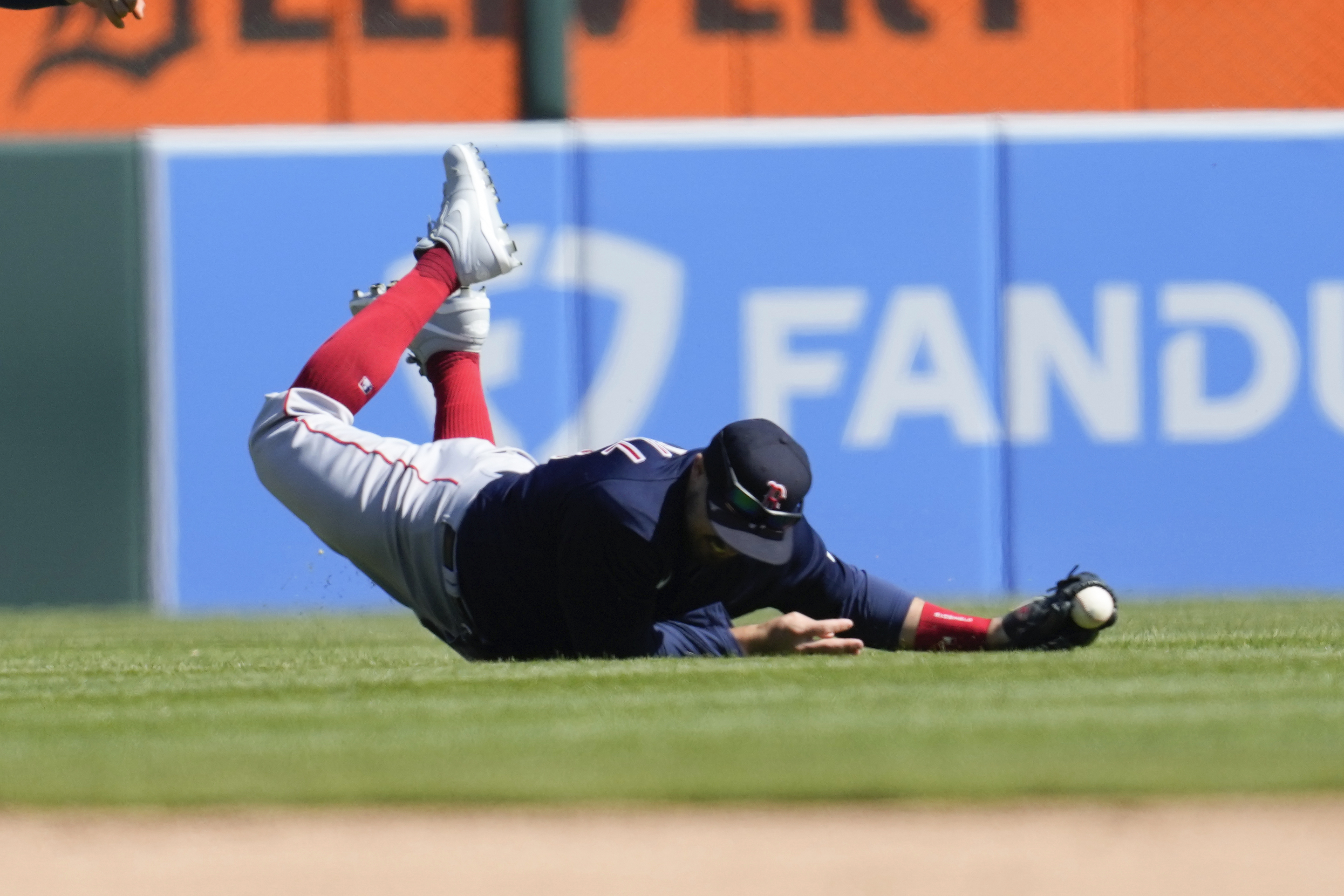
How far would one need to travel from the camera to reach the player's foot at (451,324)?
16.1ft

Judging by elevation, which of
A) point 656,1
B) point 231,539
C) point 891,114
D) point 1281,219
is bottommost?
point 231,539

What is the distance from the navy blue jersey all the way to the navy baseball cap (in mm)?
118

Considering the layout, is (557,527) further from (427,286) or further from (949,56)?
(949,56)

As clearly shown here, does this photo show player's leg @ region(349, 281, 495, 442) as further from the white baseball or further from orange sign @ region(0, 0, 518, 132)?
orange sign @ region(0, 0, 518, 132)

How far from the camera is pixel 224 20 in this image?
314 inches

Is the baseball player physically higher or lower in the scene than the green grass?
higher

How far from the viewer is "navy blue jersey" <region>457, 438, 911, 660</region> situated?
11.9 ft

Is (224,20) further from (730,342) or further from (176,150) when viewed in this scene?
(730,342)

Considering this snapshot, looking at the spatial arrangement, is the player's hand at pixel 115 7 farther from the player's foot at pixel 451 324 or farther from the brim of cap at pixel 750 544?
the brim of cap at pixel 750 544

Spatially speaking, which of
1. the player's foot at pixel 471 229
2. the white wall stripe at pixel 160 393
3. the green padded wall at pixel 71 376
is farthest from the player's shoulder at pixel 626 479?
the green padded wall at pixel 71 376

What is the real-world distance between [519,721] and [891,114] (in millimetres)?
5322

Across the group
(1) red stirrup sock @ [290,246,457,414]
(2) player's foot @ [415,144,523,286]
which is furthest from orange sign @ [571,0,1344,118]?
(1) red stirrup sock @ [290,246,457,414]

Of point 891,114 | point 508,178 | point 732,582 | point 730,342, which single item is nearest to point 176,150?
point 508,178

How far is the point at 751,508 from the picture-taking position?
11.4 feet
